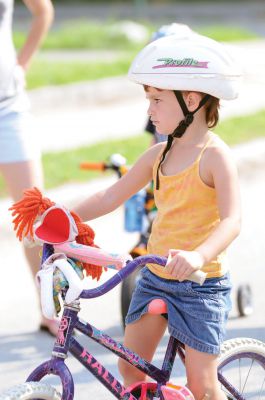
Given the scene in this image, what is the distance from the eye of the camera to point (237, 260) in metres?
7.00

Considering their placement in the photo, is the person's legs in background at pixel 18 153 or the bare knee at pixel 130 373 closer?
the bare knee at pixel 130 373

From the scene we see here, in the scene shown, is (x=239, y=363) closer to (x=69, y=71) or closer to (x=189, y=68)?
(x=189, y=68)

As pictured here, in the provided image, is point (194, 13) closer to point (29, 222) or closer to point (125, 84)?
point (125, 84)

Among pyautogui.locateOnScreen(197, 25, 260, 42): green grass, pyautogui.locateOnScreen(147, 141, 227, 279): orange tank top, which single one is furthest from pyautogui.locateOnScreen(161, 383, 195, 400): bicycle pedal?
pyautogui.locateOnScreen(197, 25, 260, 42): green grass

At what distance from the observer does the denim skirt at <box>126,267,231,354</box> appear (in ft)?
11.9

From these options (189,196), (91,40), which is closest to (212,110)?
(189,196)

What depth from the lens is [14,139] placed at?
539 centimetres

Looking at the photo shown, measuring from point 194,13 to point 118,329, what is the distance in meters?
20.7

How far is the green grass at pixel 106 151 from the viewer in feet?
27.8

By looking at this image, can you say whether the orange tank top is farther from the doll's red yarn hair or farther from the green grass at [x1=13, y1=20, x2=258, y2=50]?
the green grass at [x1=13, y1=20, x2=258, y2=50]

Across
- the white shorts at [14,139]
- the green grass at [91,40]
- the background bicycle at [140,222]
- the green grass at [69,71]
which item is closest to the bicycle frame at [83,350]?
the background bicycle at [140,222]

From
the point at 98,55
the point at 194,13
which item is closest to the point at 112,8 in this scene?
the point at 194,13

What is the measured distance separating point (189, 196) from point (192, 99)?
0.32 metres

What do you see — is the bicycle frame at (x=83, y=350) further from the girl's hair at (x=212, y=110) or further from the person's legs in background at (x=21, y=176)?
the person's legs in background at (x=21, y=176)
